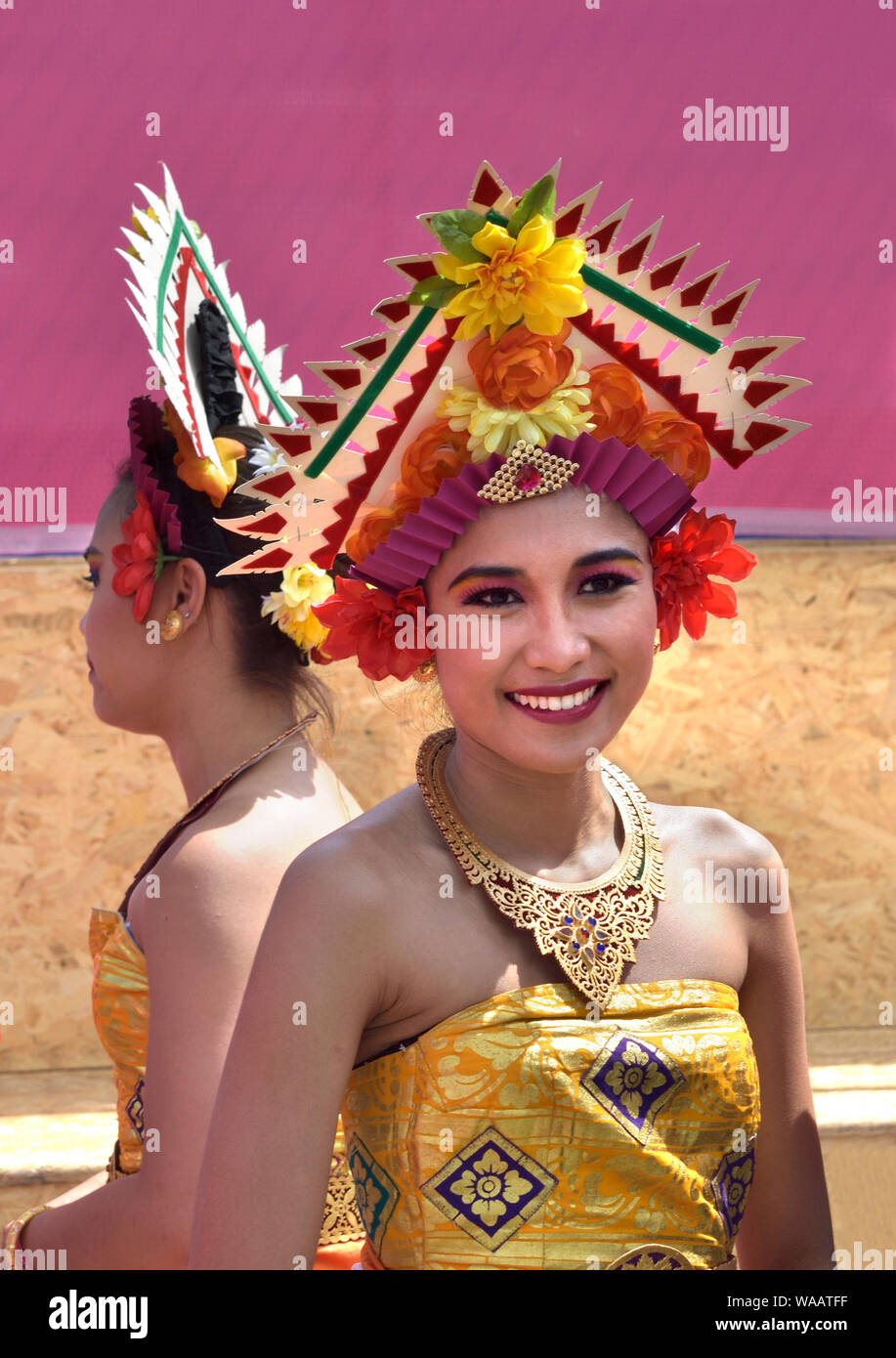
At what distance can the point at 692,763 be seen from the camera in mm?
3721

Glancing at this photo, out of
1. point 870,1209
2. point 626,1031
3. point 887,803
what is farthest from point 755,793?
point 626,1031

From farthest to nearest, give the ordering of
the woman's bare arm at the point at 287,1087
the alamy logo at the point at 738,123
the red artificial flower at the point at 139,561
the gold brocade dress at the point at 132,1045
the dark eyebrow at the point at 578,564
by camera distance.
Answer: the alamy logo at the point at 738,123, the red artificial flower at the point at 139,561, the gold brocade dress at the point at 132,1045, the dark eyebrow at the point at 578,564, the woman's bare arm at the point at 287,1087

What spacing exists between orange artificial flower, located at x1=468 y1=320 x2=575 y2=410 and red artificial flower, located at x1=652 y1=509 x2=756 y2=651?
8.2 inches

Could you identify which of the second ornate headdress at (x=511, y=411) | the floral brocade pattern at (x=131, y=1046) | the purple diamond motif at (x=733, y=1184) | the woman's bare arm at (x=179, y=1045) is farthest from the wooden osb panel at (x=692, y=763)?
the purple diamond motif at (x=733, y=1184)

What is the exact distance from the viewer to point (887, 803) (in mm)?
3742

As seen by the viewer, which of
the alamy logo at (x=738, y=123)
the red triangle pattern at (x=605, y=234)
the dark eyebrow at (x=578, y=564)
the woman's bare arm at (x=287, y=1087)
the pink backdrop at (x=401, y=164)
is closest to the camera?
the woman's bare arm at (x=287, y=1087)

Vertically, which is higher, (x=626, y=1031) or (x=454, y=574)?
(x=454, y=574)

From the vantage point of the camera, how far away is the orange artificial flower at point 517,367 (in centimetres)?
148

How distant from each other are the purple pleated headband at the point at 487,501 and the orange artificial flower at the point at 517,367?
0.05 metres

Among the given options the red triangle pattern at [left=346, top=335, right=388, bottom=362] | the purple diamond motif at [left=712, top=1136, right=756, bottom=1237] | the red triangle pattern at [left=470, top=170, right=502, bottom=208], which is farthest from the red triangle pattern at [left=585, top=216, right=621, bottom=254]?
the purple diamond motif at [left=712, top=1136, right=756, bottom=1237]

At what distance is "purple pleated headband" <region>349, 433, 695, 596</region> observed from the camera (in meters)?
1.48

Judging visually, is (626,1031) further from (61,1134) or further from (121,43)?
(121,43)

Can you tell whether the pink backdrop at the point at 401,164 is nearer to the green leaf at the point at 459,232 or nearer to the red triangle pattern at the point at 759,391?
the red triangle pattern at the point at 759,391

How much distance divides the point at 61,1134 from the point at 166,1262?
5.13ft
